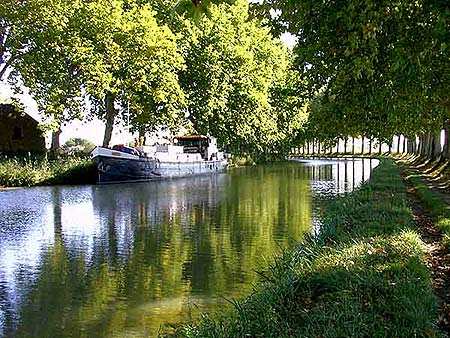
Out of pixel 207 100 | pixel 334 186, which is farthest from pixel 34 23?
pixel 334 186

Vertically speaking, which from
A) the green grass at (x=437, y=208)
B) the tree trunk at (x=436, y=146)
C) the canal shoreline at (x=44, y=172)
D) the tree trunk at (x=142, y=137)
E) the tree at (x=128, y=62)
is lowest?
the green grass at (x=437, y=208)

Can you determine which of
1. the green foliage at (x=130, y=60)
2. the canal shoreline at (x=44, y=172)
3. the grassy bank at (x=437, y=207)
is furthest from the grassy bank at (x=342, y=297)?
the green foliage at (x=130, y=60)

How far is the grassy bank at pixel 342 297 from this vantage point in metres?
5.94

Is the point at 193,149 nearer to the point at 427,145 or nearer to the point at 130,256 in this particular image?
the point at 427,145

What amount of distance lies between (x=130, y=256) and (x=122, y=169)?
22.4 meters

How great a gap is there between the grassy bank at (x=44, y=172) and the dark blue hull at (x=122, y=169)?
1705mm

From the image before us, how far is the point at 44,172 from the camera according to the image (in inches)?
1361

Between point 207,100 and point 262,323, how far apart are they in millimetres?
44043

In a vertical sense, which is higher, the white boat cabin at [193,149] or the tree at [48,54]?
the tree at [48,54]

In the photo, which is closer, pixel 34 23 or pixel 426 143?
pixel 34 23

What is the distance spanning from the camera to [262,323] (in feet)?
20.4

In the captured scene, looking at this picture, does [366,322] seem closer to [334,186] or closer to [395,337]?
[395,337]

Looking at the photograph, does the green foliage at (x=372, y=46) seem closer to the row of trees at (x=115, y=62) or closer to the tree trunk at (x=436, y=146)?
the row of trees at (x=115, y=62)

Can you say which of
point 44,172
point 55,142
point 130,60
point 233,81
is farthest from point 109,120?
point 233,81
